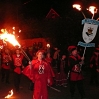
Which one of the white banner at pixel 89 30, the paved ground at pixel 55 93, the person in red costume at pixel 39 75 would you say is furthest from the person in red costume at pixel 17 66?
the person in red costume at pixel 39 75

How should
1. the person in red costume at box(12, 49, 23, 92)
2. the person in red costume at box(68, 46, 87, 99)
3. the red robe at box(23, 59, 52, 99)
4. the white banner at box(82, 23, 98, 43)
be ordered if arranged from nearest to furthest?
the red robe at box(23, 59, 52, 99)
the person in red costume at box(68, 46, 87, 99)
the white banner at box(82, 23, 98, 43)
the person in red costume at box(12, 49, 23, 92)

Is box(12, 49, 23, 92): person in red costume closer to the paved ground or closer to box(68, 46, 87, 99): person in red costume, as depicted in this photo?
the paved ground

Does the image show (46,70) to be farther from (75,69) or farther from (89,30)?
(89,30)

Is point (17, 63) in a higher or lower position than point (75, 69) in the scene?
higher

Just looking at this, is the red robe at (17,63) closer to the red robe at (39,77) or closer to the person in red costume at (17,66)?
the person in red costume at (17,66)

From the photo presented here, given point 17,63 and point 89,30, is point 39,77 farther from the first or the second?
point 17,63

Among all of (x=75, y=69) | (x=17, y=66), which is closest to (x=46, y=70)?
(x=75, y=69)

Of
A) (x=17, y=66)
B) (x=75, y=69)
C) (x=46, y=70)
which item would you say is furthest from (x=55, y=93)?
(x=46, y=70)

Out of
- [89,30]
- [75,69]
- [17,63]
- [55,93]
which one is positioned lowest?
[55,93]

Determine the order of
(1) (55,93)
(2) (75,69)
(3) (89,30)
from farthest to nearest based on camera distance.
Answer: (1) (55,93), (3) (89,30), (2) (75,69)

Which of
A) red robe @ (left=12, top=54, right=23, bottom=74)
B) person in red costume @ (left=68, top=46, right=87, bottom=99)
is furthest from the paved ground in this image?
red robe @ (left=12, top=54, right=23, bottom=74)

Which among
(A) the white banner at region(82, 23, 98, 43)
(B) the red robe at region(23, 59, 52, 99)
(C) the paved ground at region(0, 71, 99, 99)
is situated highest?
(A) the white banner at region(82, 23, 98, 43)

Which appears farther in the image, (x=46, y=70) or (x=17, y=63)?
(x=17, y=63)

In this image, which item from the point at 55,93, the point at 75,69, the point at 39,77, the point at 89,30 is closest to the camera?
the point at 39,77
